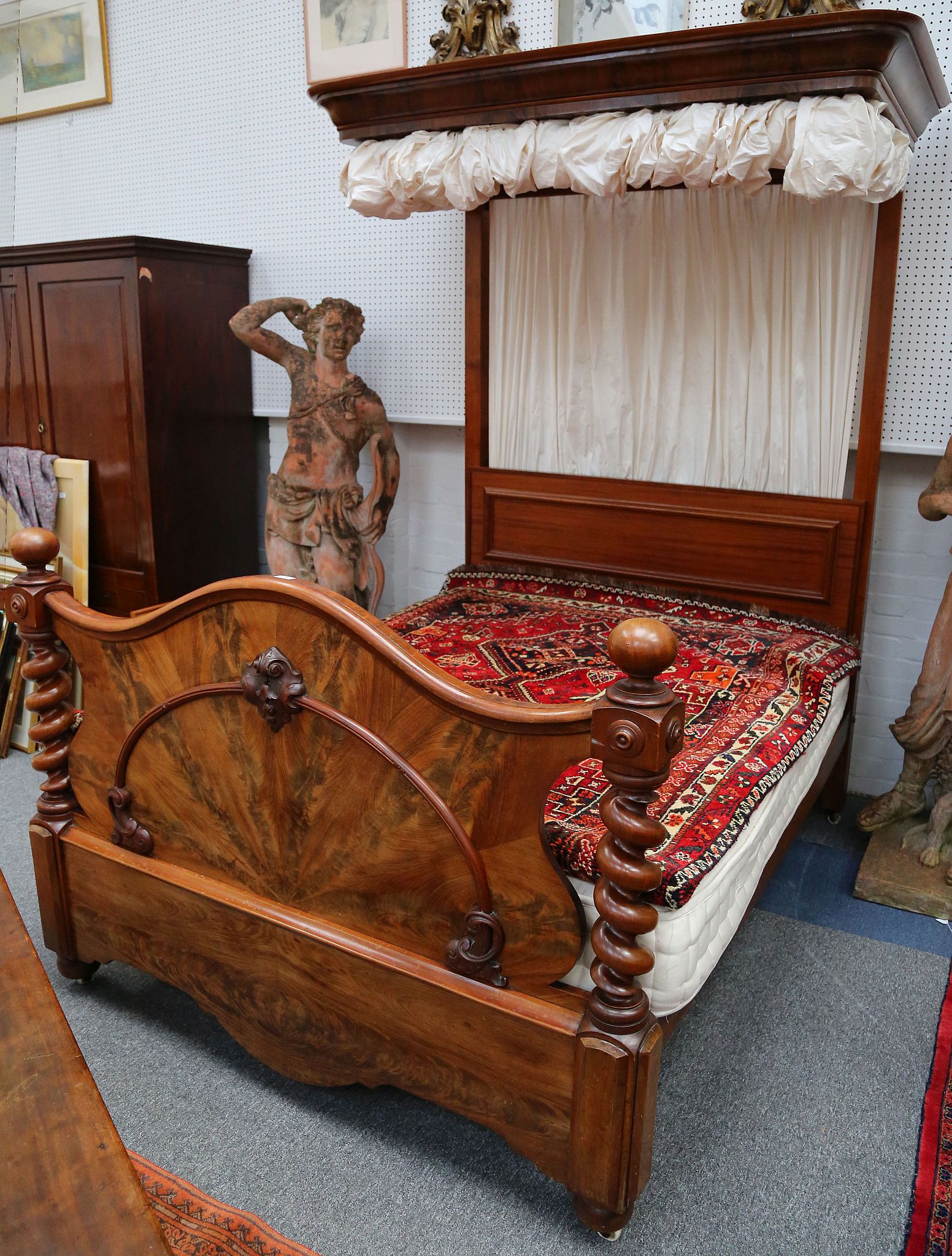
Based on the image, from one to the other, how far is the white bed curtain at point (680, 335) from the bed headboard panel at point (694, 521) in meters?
0.08

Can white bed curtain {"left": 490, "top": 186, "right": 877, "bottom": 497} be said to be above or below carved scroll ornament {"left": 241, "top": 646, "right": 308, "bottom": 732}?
above

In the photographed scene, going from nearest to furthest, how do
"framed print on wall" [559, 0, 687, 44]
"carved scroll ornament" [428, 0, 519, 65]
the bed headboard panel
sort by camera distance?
the bed headboard panel
"framed print on wall" [559, 0, 687, 44]
"carved scroll ornament" [428, 0, 519, 65]

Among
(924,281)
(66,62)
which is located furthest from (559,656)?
(66,62)

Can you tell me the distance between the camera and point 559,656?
2.85 m

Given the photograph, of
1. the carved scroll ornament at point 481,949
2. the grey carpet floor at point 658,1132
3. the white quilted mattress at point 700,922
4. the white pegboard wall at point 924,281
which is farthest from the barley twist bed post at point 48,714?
the white pegboard wall at point 924,281

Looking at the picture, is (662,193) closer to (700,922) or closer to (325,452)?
(325,452)

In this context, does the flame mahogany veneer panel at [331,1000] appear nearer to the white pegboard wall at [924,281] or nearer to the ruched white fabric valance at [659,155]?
the ruched white fabric valance at [659,155]

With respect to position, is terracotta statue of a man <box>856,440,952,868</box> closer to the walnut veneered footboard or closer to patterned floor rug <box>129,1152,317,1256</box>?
the walnut veneered footboard

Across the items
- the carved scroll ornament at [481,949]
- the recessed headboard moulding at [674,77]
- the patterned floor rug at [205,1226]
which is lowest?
the patterned floor rug at [205,1226]

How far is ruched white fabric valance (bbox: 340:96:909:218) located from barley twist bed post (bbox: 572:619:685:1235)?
5.05 feet

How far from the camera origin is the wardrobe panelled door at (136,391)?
3.77 metres

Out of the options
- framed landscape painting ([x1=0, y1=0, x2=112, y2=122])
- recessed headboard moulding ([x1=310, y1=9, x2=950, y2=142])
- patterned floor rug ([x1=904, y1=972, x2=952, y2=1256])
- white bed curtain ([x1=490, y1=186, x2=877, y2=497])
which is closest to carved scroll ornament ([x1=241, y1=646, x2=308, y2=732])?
patterned floor rug ([x1=904, y1=972, x2=952, y2=1256])

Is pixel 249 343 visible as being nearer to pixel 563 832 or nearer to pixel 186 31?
pixel 186 31

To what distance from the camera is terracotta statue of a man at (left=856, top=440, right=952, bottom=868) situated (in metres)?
2.86
